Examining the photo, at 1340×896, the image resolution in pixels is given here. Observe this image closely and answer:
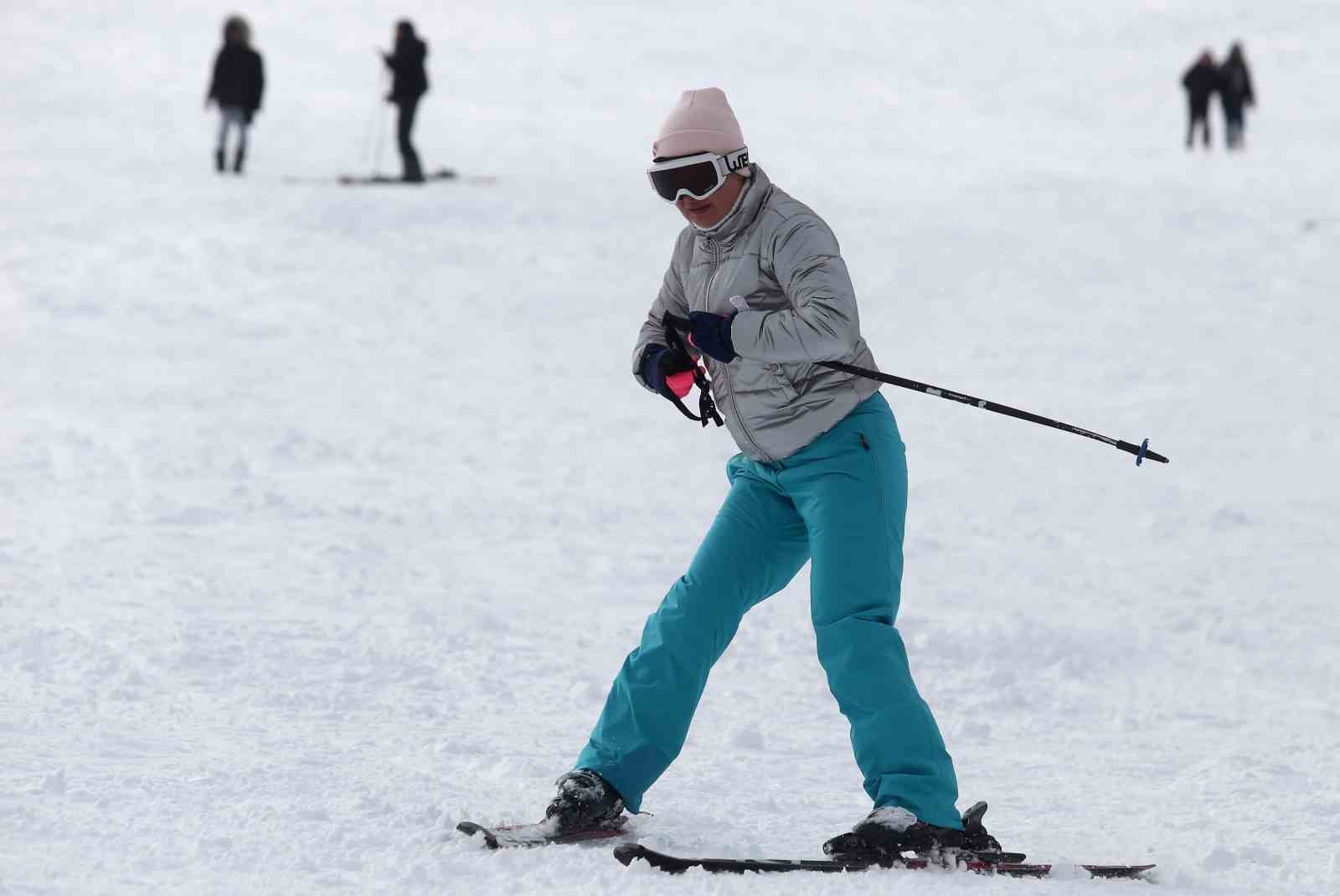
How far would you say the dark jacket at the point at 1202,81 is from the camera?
22500mm

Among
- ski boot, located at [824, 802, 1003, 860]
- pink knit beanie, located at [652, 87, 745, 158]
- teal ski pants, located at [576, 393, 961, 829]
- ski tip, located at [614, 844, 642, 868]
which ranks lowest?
ski tip, located at [614, 844, 642, 868]

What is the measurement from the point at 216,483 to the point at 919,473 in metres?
3.74

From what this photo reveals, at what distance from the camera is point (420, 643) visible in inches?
214

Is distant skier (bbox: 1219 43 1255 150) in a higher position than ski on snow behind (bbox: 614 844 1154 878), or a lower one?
higher

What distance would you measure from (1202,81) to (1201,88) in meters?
0.12

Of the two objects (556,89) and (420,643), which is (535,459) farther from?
(556,89)

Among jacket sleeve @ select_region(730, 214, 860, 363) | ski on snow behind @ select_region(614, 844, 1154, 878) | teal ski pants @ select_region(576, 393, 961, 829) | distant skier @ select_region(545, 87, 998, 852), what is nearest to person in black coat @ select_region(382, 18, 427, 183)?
distant skier @ select_region(545, 87, 998, 852)

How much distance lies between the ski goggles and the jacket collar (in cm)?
6

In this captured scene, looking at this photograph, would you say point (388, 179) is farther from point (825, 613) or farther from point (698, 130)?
point (825, 613)

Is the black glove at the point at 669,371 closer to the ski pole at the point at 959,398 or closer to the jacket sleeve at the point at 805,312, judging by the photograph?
the ski pole at the point at 959,398

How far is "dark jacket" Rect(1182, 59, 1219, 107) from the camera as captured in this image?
22500 mm

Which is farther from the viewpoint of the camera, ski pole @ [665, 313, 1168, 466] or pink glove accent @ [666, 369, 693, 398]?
pink glove accent @ [666, 369, 693, 398]

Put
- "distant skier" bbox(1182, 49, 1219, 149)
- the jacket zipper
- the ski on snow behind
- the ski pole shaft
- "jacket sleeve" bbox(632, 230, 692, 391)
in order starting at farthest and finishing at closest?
"distant skier" bbox(1182, 49, 1219, 149)
"jacket sleeve" bbox(632, 230, 692, 391)
the jacket zipper
the ski pole shaft
the ski on snow behind

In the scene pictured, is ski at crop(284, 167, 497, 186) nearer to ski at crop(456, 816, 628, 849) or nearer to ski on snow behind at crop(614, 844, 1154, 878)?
ski at crop(456, 816, 628, 849)
